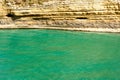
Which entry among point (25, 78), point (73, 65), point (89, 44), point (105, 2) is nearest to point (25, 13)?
point (105, 2)

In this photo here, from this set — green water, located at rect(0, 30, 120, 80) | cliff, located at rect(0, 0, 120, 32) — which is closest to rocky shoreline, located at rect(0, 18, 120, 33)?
cliff, located at rect(0, 0, 120, 32)

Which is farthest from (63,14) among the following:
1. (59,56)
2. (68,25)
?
(59,56)

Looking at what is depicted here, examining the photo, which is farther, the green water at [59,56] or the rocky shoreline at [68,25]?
the rocky shoreline at [68,25]

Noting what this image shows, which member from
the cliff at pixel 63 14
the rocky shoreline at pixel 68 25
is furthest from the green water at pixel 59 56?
the cliff at pixel 63 14

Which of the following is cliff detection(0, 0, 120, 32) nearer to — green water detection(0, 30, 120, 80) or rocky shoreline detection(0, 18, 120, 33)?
rocky shoreline detection(0, 18, 120, 33)

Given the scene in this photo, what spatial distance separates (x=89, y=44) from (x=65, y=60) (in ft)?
15.8

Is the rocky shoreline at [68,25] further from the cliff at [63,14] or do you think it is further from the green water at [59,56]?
the green water at [59,56]

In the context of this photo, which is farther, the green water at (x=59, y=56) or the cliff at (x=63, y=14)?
the cliff at (x=63, y=14)

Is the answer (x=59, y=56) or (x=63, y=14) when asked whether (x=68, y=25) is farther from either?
(x=59, y=56)

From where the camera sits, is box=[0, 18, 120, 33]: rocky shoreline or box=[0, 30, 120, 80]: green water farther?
box=[0, 18, 120, 33]: rocky shoreline

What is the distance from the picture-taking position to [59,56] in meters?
15.6

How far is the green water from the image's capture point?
12148 millimetres

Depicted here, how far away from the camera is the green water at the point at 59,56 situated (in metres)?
12.1

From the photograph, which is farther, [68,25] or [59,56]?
[68,25]
